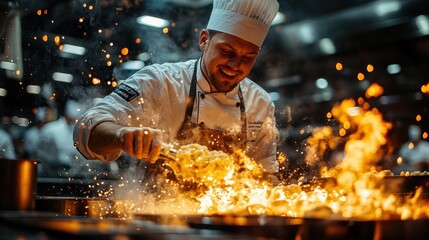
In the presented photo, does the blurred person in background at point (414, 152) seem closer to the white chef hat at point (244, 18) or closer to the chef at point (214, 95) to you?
the chef at point (214, 95)

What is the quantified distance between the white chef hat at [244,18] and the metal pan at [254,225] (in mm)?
1839

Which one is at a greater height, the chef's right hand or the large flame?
the chef's right hand

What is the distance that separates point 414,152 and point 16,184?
26.8 feet

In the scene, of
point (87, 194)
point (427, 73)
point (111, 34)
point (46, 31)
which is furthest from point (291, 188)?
point (427, 73)

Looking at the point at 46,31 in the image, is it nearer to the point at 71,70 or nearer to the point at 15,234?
the point at 71,70

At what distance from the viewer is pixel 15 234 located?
4.02ft

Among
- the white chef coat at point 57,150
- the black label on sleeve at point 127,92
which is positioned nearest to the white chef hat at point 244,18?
the black label on sleeve at point 127,92

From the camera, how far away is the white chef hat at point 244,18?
124 inches

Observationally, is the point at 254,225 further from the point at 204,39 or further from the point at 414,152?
the point at 414,152

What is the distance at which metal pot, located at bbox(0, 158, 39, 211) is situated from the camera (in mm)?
1643

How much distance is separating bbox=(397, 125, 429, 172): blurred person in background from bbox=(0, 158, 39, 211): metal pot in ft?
24.0

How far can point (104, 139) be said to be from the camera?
2.49m

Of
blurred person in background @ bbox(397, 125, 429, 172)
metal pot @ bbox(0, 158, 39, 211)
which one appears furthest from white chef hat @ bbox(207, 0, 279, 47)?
blurred person in background @ bbox(397, 125, 429, 172)

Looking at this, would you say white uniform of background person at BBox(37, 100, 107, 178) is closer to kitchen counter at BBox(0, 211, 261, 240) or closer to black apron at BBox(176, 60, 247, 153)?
black apron at BBox(176, 60, 247, 153)
